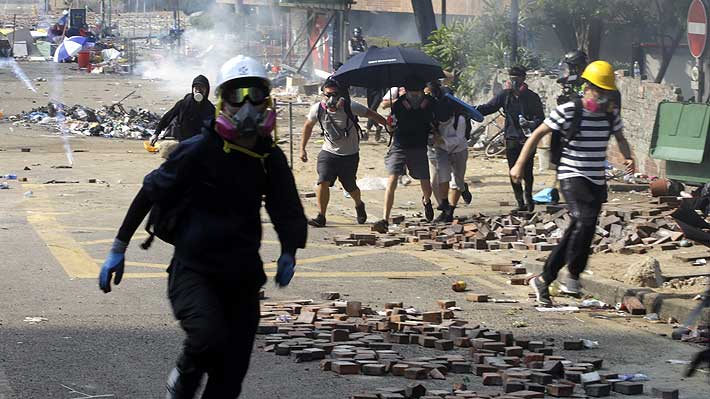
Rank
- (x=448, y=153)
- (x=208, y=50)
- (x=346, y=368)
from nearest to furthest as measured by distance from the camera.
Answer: (x=346, y=368), (x=448, y=153), (x=208, y=50)

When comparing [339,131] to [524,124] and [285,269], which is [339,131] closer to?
[524,124]

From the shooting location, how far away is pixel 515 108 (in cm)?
1480

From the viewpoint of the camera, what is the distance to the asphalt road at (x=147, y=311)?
7.07m

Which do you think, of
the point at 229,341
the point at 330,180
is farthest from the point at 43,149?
the point at 229,341

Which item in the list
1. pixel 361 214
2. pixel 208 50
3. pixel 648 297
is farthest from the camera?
pixel 208 50

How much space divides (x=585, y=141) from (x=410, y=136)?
4806 mm

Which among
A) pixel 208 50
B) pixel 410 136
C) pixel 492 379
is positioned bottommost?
pixel 208 50

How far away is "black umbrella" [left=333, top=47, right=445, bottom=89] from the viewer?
16000 millimetres

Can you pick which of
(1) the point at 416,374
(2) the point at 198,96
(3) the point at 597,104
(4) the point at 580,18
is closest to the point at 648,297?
(3) the point at 597,104

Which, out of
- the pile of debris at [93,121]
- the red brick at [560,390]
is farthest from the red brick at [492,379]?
the pile of debris at [93,121]

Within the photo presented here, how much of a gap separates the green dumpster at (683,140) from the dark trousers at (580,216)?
22.1ft

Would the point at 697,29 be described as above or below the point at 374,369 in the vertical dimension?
above

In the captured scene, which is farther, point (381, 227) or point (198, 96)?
point (198, 96)

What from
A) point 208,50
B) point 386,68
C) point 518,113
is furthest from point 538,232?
point 208,50
